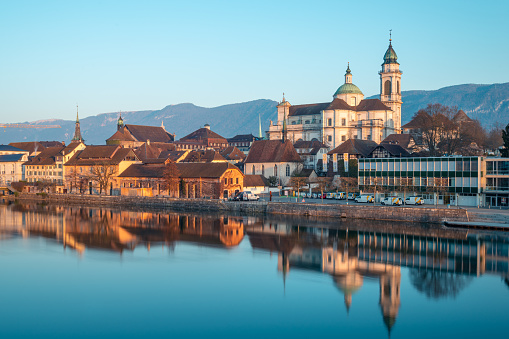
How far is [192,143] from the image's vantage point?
135 metres

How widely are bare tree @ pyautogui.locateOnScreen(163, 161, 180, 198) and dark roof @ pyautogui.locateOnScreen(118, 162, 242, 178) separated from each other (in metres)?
0.84

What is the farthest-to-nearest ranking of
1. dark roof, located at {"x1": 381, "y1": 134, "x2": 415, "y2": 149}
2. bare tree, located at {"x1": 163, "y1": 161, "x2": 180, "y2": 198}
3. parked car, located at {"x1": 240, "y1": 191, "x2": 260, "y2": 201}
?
dark roof, located at {"x1": 381, "y1": 134, "x2": 415, "y2": 149}
bare tree, located at {"x1": 163, "y1": 161, "x2": 180, "y2": 198}
parked car, located at {"x1": 240, "y1": 191, "x2": 260, "y2": 201}

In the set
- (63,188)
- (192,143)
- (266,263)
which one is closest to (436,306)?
(266,263)

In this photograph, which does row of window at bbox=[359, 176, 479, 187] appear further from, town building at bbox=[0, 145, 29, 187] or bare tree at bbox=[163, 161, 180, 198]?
town building at bbox=[0, 145, 29, 187]

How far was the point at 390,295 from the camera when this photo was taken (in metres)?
24.4

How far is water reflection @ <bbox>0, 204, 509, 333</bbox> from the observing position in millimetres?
27141

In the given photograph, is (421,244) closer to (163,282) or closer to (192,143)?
(163,282)

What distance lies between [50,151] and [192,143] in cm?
4535

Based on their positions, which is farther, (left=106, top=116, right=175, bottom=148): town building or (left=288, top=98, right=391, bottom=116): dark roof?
(left=106, top=116, right=175, bottom=148): town building

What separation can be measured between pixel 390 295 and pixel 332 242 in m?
12.5

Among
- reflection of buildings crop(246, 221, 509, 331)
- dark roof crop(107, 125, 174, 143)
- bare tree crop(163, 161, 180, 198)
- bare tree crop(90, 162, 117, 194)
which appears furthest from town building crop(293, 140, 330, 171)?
dark roof crop(107, 125, 174, 143)

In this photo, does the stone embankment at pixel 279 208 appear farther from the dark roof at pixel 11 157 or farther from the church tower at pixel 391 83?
the church tower at pixel 391 83

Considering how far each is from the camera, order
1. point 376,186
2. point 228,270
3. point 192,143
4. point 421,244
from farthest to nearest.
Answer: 1. point 192,143
2. point 376,186
3. point 421,244
4. point 228,270

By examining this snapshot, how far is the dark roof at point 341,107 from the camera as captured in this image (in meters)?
98.9
